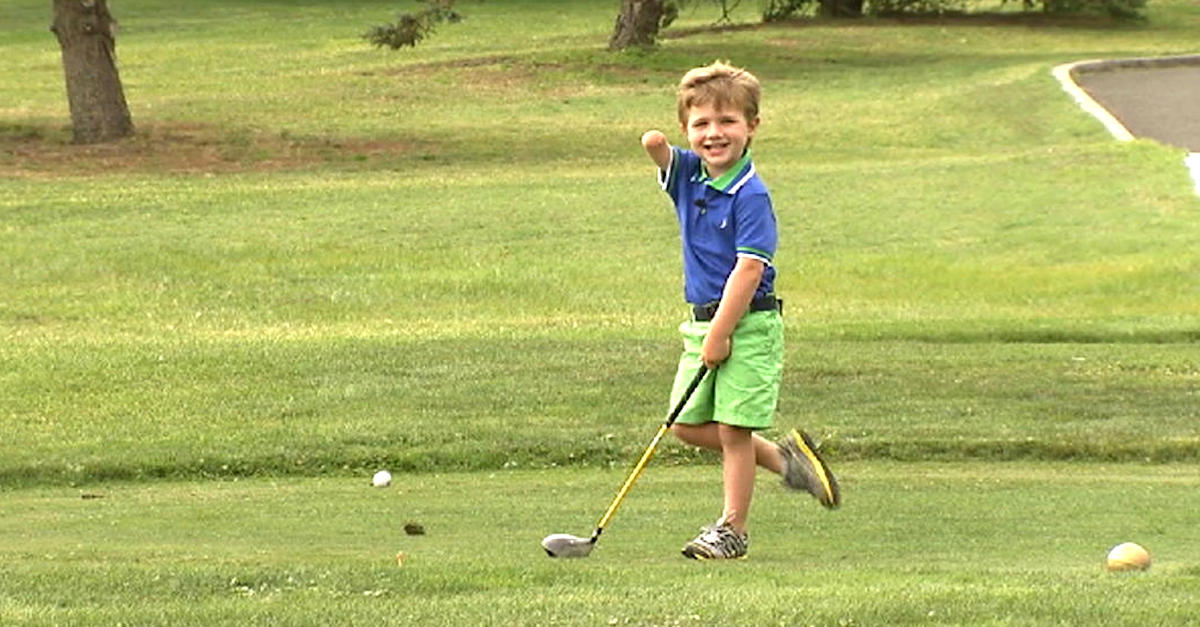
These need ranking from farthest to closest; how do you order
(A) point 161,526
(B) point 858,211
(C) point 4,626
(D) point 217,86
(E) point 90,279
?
(D) point 217,86
(B) point 858,211
(E) point 90,279
(A) point 161,526
(C) point 4,626

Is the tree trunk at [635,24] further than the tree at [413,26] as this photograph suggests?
Yes

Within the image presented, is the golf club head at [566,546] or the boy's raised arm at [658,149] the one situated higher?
the boy's raised arm at [658,149]

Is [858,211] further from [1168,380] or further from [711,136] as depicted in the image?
[711,136]

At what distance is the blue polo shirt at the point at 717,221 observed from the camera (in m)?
8.03

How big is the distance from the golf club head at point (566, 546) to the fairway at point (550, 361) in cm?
24

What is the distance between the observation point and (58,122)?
3447cm

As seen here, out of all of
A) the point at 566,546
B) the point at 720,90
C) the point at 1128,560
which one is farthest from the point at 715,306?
the point at 1128,560

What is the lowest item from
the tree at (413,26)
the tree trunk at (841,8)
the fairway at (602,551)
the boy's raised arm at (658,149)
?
the tree trunk at (841,8)

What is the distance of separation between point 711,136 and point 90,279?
13.2 meters

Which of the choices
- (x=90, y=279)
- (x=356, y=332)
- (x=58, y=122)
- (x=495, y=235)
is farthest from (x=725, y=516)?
(x=58, y=122)

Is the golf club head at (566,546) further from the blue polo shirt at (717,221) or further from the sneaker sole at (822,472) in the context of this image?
the sneaker sole at (822,472)

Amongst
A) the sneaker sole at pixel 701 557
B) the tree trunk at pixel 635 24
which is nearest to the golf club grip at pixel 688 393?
the sneaker sole at pixel 701 557

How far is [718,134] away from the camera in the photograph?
8.05 meters

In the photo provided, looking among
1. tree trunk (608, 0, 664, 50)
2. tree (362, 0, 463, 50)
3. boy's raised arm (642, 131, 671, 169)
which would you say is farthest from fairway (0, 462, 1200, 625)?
tree trunk (608, 0, 664, 50)
